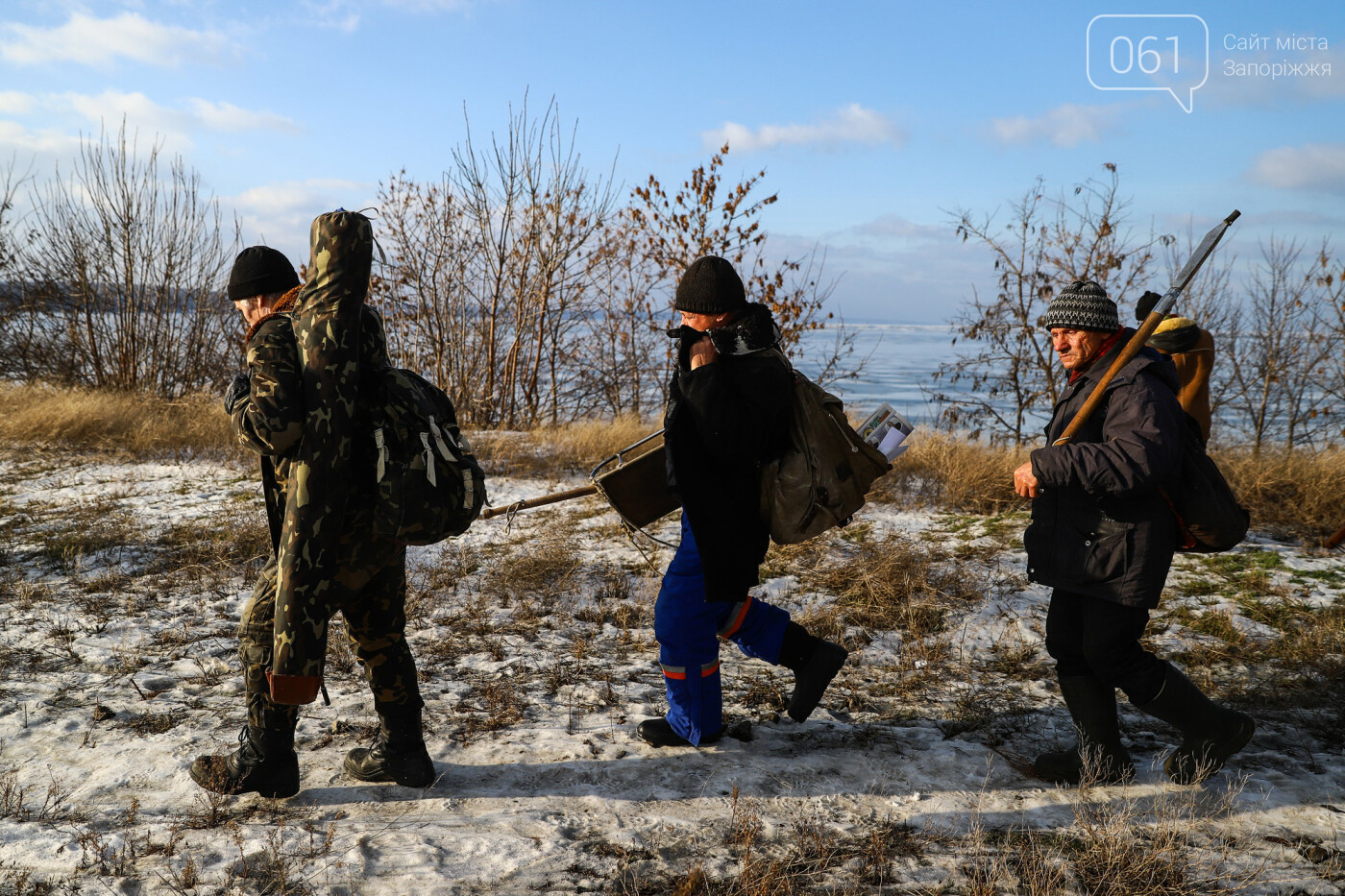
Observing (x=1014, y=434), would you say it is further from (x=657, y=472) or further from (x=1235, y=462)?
(x=657, y=472)

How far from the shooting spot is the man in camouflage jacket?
2363mm

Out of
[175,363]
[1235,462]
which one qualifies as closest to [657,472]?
[1235,462]

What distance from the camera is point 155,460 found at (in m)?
8.33

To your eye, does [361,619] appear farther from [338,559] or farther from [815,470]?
[815,470]

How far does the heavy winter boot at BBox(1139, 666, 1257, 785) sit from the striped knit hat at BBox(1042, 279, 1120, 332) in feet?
4.15

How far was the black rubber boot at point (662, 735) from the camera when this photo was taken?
3.21 meters

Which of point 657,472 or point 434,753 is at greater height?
point 657,472

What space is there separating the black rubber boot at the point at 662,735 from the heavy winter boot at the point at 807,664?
0.38 m

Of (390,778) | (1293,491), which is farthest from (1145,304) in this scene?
(1293,491)

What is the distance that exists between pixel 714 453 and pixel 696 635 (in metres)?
0.75

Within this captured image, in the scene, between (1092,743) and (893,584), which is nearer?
(1092,743)

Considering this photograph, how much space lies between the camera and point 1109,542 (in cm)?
271

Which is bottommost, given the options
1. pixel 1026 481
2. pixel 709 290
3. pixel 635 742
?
pixel 635 742

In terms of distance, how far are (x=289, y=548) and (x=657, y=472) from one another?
4.48 feet
